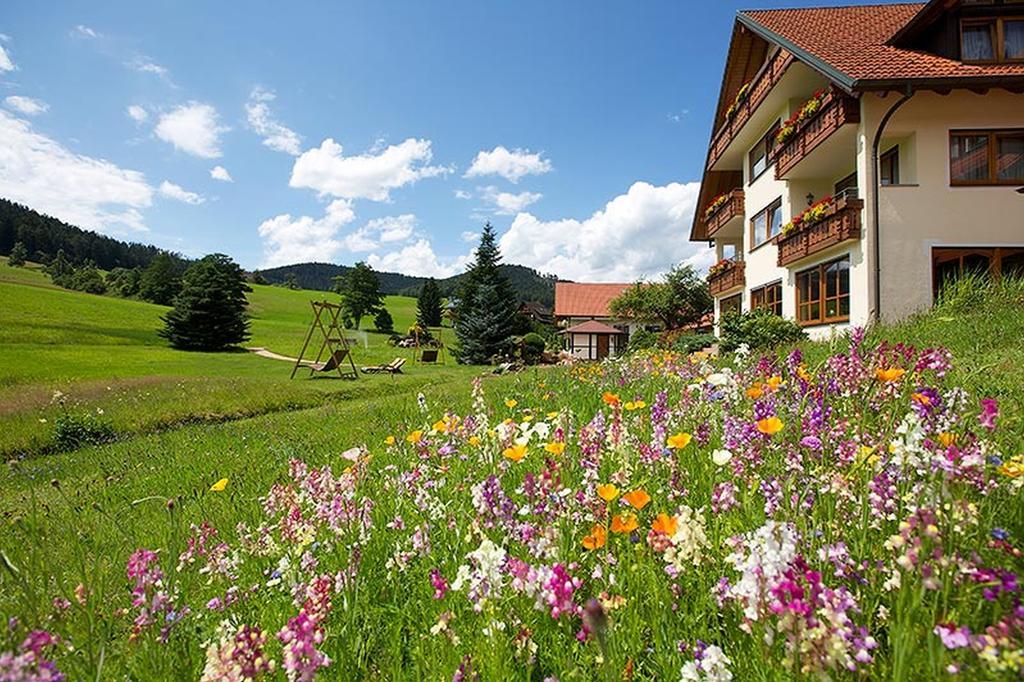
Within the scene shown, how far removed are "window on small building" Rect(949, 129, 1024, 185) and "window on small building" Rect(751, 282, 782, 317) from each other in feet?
23.5

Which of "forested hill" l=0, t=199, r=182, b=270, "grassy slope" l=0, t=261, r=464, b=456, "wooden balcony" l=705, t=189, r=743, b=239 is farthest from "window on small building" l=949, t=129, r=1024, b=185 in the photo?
"forested hill" l=0, t=199, r=182, b=270

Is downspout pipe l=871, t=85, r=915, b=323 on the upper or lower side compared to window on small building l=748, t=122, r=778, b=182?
lower

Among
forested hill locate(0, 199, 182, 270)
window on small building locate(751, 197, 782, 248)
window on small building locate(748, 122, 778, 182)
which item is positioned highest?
forested hill locate(0, 199, 182, 270)

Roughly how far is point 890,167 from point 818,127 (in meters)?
2.61

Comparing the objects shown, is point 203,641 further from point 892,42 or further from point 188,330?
point 188,330

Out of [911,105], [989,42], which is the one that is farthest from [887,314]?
[989,42]

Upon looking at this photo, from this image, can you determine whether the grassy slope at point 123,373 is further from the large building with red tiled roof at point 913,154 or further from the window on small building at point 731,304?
the large building with red tiled roof at point 913,154

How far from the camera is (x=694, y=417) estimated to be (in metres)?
3.29

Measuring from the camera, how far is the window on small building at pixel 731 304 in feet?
89.7

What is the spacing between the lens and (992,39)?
596 inches

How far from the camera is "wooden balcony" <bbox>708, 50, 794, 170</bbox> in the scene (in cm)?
1900

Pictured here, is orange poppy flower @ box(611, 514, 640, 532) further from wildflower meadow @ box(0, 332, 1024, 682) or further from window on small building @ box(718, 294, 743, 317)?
window on small building @ box(718, 294, 743, 317)

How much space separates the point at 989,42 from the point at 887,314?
28.6ft

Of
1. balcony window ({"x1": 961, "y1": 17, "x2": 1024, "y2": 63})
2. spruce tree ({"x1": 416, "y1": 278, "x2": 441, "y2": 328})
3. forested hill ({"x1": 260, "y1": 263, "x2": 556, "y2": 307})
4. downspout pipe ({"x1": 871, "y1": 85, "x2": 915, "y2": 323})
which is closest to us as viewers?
downspout pipe ({"x1": 871, "y1": 85, "x2": 915, "y2": 323})
